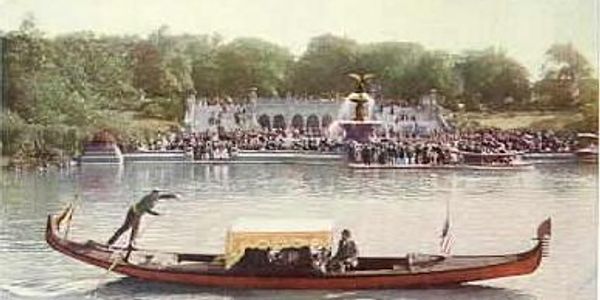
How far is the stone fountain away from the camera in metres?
1.75

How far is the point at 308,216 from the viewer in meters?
1.76

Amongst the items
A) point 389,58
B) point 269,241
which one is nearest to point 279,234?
point 269,241

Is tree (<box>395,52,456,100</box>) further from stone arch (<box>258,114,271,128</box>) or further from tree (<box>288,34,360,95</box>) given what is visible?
stone arch (<box>258,114,271,128</box>)

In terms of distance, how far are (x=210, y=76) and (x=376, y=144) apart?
27 centimetres

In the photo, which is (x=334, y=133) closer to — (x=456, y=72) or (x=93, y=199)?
(x=456, y=72)

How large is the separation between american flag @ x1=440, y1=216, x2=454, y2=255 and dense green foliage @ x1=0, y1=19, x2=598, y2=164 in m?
0.18

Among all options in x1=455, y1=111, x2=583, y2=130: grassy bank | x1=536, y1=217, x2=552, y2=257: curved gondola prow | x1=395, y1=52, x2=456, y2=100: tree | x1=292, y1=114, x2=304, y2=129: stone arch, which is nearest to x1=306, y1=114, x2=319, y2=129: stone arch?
x1=292, y1=114, x2=304, y2=129: stone arch

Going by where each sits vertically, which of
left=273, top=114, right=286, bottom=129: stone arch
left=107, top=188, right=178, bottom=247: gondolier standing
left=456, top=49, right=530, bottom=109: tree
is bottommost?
left=107, top=188, right=178, bottom=247: gondolier standing

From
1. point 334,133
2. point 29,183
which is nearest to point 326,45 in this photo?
point 334,133

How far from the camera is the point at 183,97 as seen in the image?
1762 mm

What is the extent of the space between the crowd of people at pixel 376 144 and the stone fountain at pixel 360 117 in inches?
0.5

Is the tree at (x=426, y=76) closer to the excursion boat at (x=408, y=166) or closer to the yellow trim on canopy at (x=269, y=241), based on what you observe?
the excursion boat at (x=408, y=166)

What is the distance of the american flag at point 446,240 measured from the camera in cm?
176

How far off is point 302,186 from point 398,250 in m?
0.17
